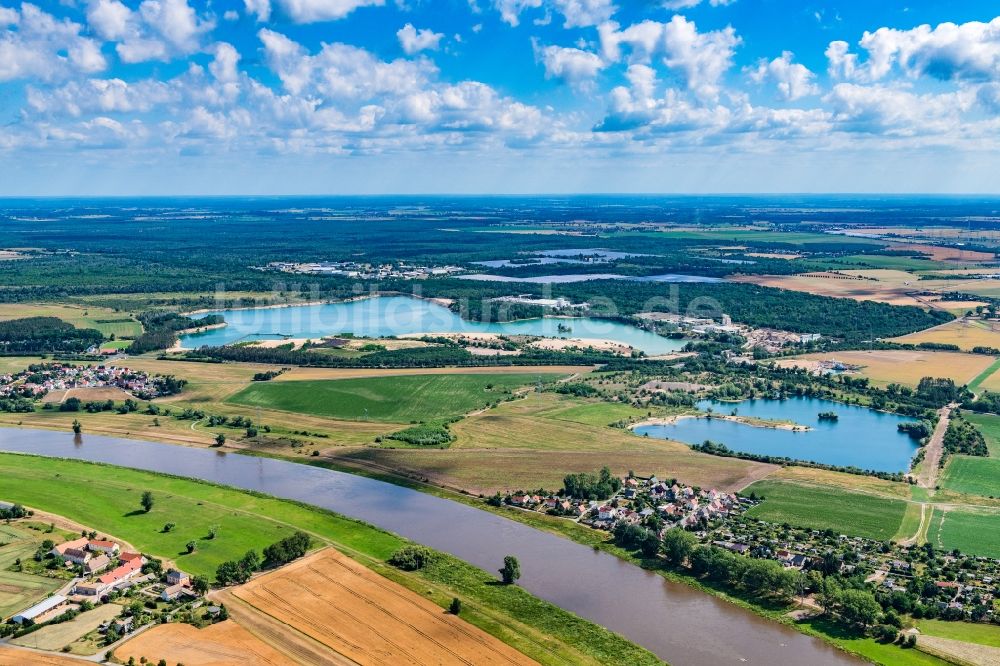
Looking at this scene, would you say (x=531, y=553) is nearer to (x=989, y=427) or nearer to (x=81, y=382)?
(x=989, y=427)

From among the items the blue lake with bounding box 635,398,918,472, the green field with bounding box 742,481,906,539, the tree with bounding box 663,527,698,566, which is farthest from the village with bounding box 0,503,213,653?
the blue lake with bounding box 635,398,918,472

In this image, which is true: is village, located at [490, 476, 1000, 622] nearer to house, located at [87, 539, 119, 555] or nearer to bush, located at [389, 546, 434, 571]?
bush, located at [389, 546, 434, 571]

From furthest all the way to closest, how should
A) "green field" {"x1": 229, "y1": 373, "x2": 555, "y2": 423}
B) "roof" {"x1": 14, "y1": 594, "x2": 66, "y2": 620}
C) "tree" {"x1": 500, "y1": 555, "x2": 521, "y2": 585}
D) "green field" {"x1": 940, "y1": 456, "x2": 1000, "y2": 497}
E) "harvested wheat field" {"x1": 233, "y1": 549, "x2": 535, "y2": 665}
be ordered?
1. "green field" {"x1": 229, "y1": 373, "x2": 555, "y2": 423}
2. "green field" {"x1": 940, "y1": 456, "x2": 1000, "y2": 497}
3. "tree" {"x1": 500, "y1": 555, "x2": 521, "y2": 585}
4. "roof" {"x1": 14, "y1": 594, "x2": 66, "y2": 620}
5. "harvested wheat field" {"x1": 233, "y1": 549, "x2": 535, "y2": 665}

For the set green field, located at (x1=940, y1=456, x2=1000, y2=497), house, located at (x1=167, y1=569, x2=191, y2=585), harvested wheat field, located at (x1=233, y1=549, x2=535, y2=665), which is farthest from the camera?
green field, located at (x1=940, y1=456, x2=1000, y2=497)

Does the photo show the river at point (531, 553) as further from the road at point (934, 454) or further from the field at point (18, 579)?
the road at point (934, 454)

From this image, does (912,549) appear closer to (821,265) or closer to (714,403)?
(714,403)

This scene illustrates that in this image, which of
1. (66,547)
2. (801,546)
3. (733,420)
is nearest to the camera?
(66,547)

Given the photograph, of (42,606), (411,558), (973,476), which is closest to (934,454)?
(973,476)
